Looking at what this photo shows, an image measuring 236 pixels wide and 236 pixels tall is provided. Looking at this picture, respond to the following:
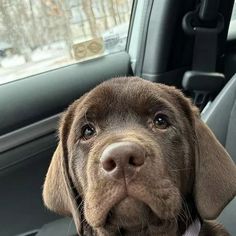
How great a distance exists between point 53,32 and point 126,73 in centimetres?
55

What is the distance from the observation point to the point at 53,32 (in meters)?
3.79

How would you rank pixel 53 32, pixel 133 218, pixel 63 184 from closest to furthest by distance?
1. pixel 133 218
2. pixel 63 184
3. pixel 53 32

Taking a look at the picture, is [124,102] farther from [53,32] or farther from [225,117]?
[53,32]

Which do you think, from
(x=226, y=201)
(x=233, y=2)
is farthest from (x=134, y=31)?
(x=226, y=201)

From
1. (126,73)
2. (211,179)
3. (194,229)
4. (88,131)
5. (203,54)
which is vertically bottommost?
(126,73)

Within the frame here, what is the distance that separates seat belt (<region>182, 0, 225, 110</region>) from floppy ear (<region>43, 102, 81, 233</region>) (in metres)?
1.20

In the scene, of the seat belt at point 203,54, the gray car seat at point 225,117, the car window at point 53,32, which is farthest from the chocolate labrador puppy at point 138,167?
the seat belt at point 203,54

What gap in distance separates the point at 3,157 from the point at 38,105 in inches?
13.1

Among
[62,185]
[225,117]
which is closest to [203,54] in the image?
[225,117]

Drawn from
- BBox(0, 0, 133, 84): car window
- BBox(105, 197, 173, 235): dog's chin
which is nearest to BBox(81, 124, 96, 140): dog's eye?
BBox(105, 197, 173, 235): dog's chin

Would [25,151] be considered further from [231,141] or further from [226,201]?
[226,201]

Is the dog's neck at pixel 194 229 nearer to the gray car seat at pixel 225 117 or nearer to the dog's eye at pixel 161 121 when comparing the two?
the dog's eye at pixel 161 121

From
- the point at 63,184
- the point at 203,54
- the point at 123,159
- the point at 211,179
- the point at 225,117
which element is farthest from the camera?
the point at 203,54

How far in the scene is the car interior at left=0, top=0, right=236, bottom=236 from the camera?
364 centimetres
